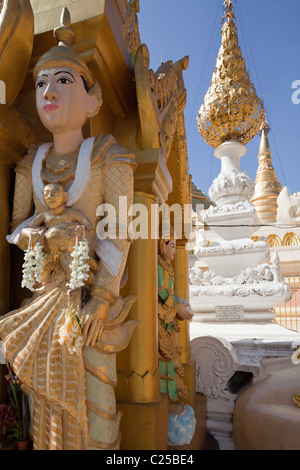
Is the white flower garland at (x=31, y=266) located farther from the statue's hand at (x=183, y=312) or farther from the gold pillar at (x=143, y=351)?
the statue's hand at (x=183, y=312)

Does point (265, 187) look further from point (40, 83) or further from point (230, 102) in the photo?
point (40, 83)

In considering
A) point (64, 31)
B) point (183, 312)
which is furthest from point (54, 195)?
point (183, 312)

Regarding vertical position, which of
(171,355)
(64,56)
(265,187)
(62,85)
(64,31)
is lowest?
(171,355)

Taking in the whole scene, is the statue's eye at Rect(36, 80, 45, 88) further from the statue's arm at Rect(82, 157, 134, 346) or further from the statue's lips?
the statue's arm at Rect(82, 157, 134, 346)

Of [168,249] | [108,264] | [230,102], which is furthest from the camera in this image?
[230,102]

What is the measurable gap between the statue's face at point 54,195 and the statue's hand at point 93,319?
0.53 m

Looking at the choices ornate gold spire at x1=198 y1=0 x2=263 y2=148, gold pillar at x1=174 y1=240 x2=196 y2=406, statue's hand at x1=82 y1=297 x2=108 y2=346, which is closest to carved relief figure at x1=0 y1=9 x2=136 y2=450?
statue's hand at x1=82 y1=297 x2=108 y2=346

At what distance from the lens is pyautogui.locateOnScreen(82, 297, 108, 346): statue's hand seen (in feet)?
4.80

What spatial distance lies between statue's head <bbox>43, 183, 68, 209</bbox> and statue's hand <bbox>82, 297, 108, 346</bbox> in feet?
1.74

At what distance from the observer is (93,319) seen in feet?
4.83

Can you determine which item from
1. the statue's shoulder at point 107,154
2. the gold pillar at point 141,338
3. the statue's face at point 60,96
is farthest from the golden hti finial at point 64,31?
the gold pillar at point 141,338

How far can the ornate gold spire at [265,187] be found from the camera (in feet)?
51.3

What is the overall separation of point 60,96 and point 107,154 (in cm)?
39
